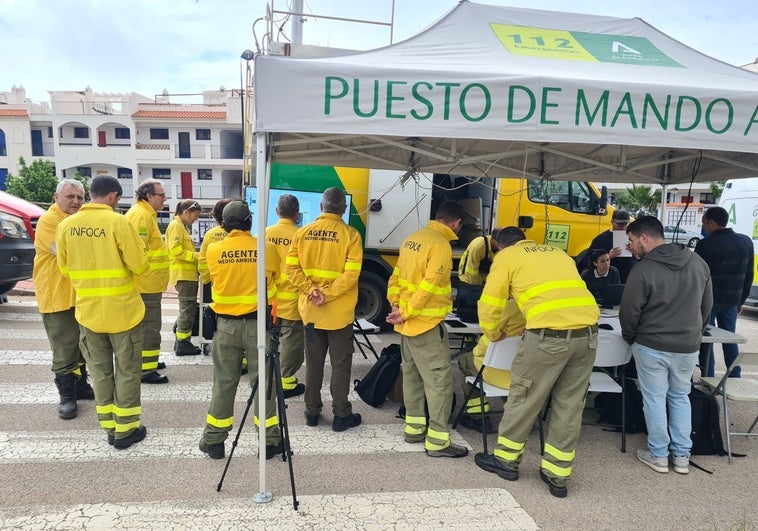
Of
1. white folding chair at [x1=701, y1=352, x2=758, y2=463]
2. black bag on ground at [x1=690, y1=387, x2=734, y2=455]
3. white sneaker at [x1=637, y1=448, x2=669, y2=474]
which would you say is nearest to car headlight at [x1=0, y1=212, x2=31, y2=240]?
white sneaker at [x1=637, y1=448, x2=669, y2=474]

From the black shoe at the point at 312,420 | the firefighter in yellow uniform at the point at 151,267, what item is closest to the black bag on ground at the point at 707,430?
the black shoe at the point at 312,420

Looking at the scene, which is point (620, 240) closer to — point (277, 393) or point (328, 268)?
point (328, 268)

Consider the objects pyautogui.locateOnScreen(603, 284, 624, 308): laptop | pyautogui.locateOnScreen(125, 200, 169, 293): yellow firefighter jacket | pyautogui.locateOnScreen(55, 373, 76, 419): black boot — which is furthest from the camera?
pyautogui.locateOnScreen(603, 284, 624, 308): laptop

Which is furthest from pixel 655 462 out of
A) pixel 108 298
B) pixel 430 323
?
pixel 108 298

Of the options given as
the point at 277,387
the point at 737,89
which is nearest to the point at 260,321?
the point at 277,387

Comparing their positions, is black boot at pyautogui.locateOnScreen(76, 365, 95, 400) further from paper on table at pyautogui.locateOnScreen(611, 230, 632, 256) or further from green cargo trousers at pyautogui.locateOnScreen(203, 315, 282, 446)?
paper on table at pyautogui.locateOnScreen(611, 230, 632, 256)

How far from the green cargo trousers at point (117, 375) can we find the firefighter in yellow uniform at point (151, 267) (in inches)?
36.4

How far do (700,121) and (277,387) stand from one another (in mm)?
3094

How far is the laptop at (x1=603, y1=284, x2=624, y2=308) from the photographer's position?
4.82m

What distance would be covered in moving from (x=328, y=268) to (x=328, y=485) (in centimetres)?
156

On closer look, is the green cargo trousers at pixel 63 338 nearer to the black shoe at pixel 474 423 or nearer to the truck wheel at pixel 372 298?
the black shoe at pixel 474 423

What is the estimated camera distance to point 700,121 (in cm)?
299

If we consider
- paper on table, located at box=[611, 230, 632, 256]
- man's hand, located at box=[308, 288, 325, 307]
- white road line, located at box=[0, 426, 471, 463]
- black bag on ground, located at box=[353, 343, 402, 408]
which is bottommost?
white road line, located at box=[0, 426, 471, 463]

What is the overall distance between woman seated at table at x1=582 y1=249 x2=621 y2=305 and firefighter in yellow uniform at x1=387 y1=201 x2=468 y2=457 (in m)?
2.24
